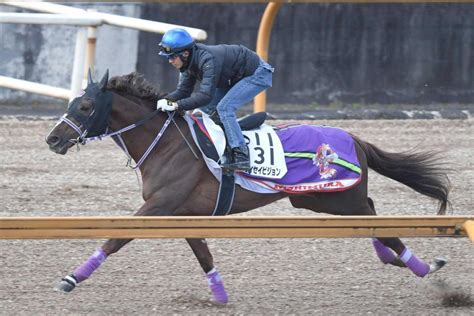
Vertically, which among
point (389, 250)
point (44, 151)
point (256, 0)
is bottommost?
point (44, 151)

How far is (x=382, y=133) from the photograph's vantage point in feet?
36.7

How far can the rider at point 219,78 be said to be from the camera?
6.32 m

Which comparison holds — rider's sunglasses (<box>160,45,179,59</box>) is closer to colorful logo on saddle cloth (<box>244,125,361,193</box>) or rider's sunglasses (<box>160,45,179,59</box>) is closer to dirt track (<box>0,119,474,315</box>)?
colorful logo on saddle cloth (<box>244,125,361,193</box>)

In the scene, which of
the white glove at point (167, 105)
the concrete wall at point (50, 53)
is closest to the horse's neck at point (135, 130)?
the white glove at point (167, 105)

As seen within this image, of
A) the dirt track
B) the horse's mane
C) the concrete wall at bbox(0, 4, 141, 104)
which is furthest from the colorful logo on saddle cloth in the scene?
the concrete wall at bbox(0, 4, 141, 104)

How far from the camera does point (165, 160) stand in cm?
641

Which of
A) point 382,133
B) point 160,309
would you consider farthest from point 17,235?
point 382,133

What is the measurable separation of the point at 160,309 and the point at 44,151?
4682mm

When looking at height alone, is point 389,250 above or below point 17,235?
below

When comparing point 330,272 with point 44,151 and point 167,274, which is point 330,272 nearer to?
point 167,274

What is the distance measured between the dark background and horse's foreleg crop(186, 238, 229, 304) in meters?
6.54

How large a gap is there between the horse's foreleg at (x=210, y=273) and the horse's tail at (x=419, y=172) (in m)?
1.27

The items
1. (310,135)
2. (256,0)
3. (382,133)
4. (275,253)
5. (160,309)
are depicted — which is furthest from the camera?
(382,133)

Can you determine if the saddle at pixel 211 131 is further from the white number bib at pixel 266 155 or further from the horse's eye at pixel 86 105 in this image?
the horse's eye at pixel 86 105
